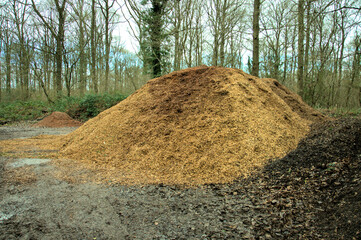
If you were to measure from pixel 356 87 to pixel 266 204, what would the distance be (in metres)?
17.1

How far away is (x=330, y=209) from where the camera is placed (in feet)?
6.50

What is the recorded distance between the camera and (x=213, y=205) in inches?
94.3

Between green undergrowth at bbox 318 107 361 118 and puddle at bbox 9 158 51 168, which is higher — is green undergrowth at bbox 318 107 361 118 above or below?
above

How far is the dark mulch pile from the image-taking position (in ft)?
5.91

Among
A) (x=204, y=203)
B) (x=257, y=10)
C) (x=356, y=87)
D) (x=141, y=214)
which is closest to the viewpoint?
(x=141, y=214)

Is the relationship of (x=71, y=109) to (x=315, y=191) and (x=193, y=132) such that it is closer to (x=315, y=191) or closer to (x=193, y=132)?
(x=193, y=132)

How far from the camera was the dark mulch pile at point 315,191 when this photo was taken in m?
1.80

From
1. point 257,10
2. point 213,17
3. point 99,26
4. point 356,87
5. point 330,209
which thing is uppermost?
point 99,26

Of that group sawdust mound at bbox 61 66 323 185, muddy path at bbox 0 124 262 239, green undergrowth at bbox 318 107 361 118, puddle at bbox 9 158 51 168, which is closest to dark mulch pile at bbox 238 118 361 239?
muddy path at bbox 0 124 262 239

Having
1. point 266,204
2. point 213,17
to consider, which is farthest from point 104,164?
point 213,17

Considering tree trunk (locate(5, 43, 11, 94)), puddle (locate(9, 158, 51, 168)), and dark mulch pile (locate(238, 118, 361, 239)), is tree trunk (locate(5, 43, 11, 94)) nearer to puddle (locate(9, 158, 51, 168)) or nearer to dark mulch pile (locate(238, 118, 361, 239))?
puddle (locate(9, 158, 51, 168))

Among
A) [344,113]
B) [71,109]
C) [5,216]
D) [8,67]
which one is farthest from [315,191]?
[8,67]

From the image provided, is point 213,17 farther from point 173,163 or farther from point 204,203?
point 204,203

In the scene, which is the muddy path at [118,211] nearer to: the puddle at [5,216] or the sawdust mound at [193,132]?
the puddle at [5,216]
